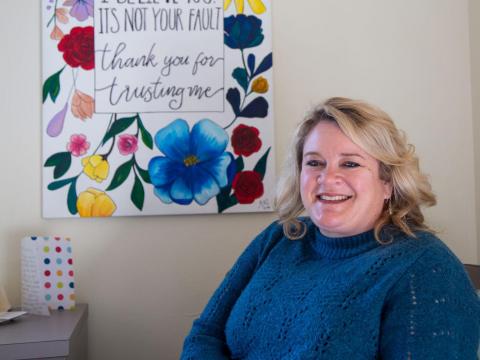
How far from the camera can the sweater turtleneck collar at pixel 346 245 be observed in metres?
1.31

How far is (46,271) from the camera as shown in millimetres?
1818

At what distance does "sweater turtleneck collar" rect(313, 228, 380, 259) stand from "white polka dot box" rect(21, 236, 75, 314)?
0.92m

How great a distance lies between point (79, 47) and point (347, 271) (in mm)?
1308

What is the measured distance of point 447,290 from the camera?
3.62 feet

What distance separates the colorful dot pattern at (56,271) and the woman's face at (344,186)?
939mm

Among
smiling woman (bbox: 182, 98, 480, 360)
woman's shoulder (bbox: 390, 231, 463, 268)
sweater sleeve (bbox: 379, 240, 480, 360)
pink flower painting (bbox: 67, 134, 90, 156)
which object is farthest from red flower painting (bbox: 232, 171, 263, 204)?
sweater sleeve (bbox: 379, 240, 480, 360)

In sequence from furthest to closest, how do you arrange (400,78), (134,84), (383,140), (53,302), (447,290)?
(400,78) < (134,84) < (53,302) < (383,140) < (447,290)

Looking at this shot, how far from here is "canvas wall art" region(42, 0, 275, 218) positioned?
1936mm

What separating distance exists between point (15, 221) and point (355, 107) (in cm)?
130

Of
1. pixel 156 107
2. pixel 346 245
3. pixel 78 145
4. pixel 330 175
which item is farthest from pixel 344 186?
pixel 78 145

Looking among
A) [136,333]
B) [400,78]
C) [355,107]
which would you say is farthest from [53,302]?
[400,78]

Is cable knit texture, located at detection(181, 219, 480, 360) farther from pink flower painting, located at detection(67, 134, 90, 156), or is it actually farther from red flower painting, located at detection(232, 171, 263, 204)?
pink flower painting, located at detection(67, 134, 90, 156)

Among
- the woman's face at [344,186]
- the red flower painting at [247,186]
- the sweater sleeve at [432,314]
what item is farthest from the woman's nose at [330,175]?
the red flower painting at [247,186]

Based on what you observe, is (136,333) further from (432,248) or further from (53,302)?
(432,248)
